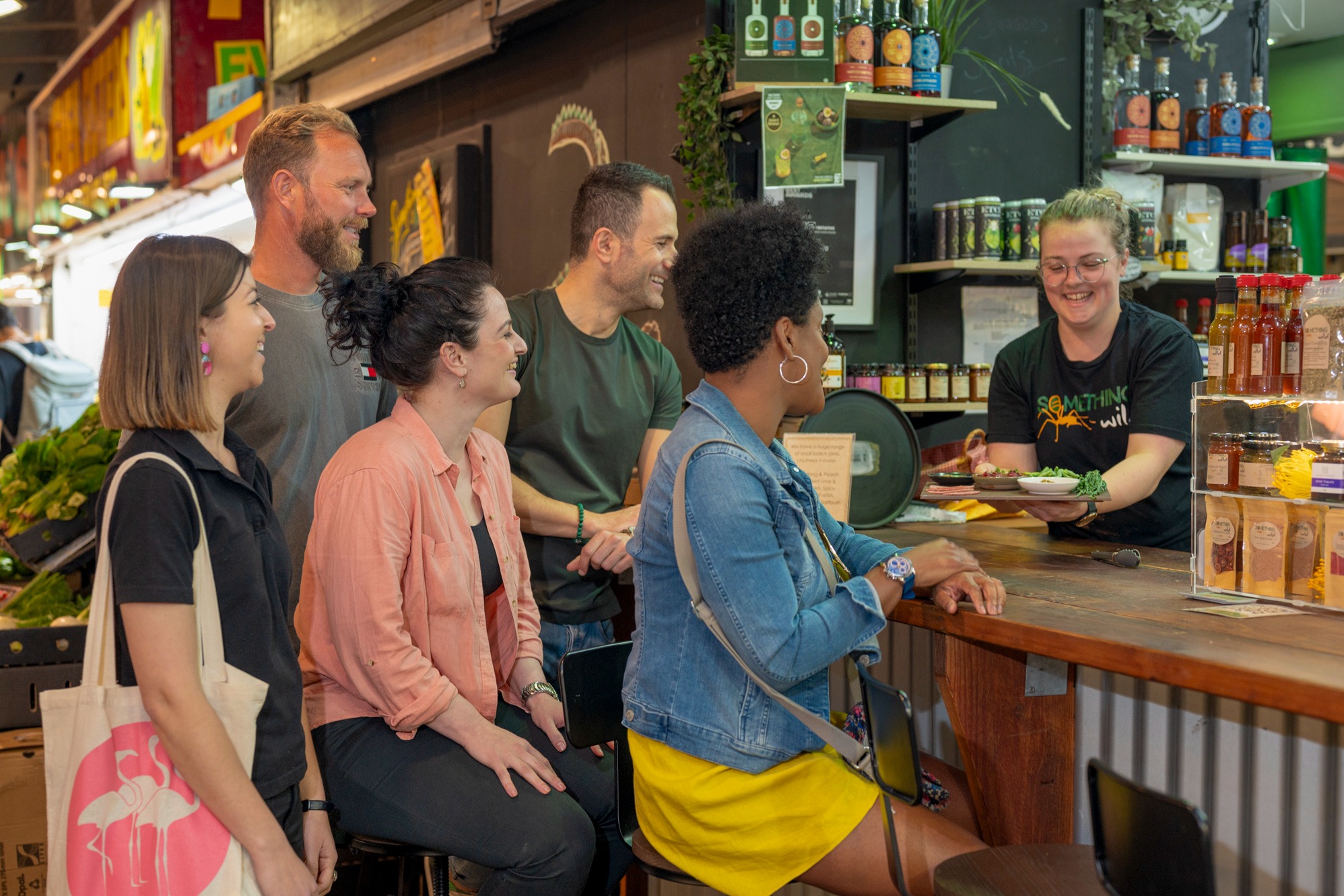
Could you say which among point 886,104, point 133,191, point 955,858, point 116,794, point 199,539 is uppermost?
point 133,191

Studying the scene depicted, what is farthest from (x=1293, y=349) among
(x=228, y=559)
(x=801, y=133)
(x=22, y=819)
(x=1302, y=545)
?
(x=22, y=819)

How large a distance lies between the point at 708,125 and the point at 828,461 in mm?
1467

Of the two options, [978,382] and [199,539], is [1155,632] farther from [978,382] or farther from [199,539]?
[978,382]

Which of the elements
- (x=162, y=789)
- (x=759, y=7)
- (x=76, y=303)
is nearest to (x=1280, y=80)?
(x=759, y=7)

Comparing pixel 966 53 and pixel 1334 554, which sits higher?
pixel 966 53

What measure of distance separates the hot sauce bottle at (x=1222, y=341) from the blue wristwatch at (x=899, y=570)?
0.66 metres

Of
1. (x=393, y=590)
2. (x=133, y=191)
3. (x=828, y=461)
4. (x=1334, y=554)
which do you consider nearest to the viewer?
(x=1334, y=554)

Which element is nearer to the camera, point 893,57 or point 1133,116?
point 893,57

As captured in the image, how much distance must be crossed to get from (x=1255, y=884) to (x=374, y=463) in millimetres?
1771

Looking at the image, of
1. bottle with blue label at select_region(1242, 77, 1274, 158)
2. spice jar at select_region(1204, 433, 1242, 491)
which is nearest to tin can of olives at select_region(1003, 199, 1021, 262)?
bottle with blue label at select_region(1242, 77, 1274, 158)

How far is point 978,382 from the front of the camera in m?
4.14

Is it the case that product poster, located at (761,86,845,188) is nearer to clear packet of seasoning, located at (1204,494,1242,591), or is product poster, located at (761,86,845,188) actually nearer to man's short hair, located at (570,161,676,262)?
man's short hair, located at (570,161,676,262)

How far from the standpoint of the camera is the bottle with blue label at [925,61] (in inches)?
150

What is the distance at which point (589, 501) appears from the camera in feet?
10.1
